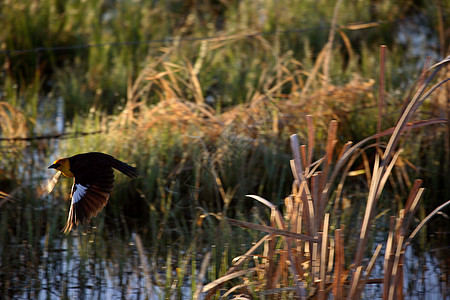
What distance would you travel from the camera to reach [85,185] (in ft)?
7.57

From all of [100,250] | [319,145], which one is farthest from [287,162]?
[100,250]

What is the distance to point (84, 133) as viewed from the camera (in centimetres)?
344

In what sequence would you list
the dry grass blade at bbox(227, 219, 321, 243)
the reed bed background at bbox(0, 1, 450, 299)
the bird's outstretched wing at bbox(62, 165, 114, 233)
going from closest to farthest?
the dry grass blade at bbox(227, 219, 321, 243) < the reed bed background at bbox(0, 1, 450, 299) < the bird's outstretched wing at bbox(62, 165, 114, 233)

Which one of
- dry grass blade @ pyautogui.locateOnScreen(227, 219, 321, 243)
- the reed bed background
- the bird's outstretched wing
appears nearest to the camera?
dry grass blade @ pyautogui.locateOnScreen(227, 219, 321, 243)

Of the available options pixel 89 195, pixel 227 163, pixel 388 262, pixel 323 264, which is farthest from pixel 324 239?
pixel 227 163

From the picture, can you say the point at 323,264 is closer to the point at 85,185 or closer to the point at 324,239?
the point at 324,239

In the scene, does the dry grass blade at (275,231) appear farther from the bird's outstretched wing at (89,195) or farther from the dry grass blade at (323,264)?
the bird's outstretched wing at (89,195)

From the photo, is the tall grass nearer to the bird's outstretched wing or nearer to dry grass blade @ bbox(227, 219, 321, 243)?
dry grass blade @ bbox(227, 219, 321, 243)

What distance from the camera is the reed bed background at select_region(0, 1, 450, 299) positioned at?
215 centimetres

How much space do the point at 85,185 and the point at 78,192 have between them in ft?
Answer: 0.10

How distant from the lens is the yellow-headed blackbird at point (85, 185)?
7.50 ft

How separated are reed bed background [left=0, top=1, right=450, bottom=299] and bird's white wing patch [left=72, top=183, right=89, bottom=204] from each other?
174mm

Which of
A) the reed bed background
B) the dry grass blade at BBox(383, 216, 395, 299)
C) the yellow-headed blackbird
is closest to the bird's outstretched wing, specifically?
the yellow-headed blackbird

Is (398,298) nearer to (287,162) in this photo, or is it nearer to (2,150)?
(287,162)
